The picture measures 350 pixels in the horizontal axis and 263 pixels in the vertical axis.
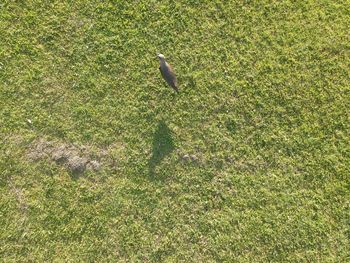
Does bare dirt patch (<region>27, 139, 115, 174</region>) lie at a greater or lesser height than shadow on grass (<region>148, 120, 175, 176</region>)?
lesser

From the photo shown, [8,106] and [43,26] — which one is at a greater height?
[43,26]

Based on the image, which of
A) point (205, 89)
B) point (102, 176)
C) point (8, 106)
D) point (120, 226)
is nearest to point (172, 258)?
point (120, 226)

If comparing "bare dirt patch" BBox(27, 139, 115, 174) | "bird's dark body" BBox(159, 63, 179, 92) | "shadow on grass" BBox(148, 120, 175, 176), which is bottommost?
"bare dirt patch" BBox(27, 139, 115, 174)

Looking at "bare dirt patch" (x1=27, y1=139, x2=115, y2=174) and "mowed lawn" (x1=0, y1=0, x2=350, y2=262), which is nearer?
"mowed lawn" (x1=0, y1=0, x2=350, y2=262)

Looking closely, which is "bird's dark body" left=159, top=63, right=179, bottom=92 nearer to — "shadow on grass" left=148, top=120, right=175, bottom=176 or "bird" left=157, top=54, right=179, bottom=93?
"bird" left=157, top=54, right=179, bottom=93

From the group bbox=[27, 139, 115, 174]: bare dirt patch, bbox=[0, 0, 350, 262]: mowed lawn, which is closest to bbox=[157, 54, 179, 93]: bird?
bbox=[0, 0, 350, 262]: mowed lawn

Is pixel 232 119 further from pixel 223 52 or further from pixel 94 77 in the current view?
pixel 94 77
